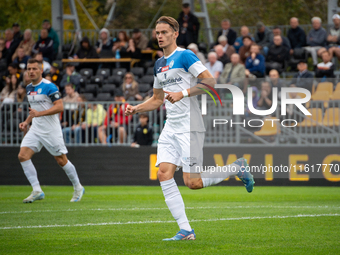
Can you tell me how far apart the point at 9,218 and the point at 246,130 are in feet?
25.0

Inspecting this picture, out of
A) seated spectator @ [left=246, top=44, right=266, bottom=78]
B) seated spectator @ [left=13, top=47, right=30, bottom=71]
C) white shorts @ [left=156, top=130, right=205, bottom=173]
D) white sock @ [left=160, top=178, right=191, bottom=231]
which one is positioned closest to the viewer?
white sock @ [left=160, top=178, right=191, bottom=231]

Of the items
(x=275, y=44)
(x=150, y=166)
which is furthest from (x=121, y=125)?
(x=275, y=44)

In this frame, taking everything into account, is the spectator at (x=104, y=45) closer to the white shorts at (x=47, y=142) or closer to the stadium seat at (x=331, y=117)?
the stadium seat at (x=331, y=117)

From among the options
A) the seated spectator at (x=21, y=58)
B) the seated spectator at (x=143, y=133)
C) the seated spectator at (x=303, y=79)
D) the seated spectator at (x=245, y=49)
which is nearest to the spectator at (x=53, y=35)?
the seated spectator at (x=21, y=58)

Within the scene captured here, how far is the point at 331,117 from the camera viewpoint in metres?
13.7

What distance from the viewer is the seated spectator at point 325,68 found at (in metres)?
15.5

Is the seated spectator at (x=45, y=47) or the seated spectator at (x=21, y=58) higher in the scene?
the seated spectator at (x=45, y=47)

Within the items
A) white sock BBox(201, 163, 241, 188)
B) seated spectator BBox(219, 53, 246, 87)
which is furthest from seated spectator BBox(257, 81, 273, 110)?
white sock BBox(201, 163, 241, 188)

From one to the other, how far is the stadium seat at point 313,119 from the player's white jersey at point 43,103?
6.53 metres

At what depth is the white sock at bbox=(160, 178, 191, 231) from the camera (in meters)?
5.97

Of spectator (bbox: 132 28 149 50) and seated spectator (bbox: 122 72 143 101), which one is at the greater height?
spectator (bbox: 132 28 149 50)

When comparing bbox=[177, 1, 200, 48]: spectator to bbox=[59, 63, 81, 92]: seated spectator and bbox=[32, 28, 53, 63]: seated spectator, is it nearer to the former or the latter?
bbox=[59, 63, 81, 92]: seated spectator

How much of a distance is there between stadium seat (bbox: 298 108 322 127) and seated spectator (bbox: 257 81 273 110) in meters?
0.96

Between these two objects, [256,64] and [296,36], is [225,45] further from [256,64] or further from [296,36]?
[296,36]
